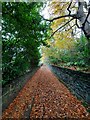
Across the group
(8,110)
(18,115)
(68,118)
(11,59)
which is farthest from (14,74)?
(68,118)

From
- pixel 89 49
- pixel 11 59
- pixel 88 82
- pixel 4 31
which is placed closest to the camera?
pixel 88 82

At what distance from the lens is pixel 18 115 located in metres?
6.97

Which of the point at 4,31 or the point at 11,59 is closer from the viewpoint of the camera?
the point at 4,31

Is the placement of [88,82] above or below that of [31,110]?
above

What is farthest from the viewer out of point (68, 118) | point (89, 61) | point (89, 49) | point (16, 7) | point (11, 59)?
point (89, 61)

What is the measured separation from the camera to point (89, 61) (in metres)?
14.6

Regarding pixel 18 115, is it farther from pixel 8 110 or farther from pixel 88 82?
pixel 88 82

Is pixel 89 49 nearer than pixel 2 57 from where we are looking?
No

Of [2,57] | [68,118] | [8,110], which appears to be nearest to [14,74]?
[2,57]

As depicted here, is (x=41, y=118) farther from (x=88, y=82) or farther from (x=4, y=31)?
(x=4, y=31)

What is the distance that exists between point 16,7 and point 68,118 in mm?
4010

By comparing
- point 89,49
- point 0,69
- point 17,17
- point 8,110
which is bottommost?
point 8,110

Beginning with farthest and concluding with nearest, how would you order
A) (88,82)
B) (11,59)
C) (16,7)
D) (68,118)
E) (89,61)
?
(89,61) → (11,59) → (88,82) → (16,7) → (68,118)

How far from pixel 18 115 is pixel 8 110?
0.77 m
